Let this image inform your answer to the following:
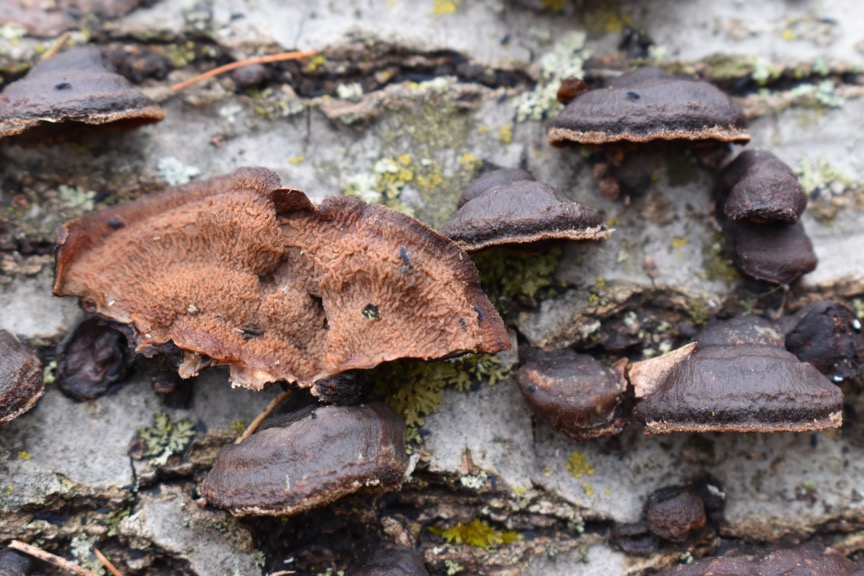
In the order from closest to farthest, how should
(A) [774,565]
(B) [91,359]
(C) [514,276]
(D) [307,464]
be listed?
(D) [307,464]
(A) [774,565]
(B) [91,359]
(C) [514,276]

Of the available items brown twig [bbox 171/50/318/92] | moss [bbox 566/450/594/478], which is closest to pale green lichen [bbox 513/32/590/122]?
brown twig [bbox 171/50/318/92]

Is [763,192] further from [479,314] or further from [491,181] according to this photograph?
[479,314]

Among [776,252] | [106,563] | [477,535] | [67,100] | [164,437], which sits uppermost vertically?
[67,100]

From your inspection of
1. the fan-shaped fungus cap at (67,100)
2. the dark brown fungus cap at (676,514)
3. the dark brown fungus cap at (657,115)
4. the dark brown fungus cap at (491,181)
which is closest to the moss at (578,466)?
the dark brown fungus cap at (676,514)

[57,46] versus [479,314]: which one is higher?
[57,46]

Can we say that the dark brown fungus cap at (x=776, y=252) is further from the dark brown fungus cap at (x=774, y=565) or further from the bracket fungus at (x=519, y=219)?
the dark brown fungus cap at (x=774, y=565)

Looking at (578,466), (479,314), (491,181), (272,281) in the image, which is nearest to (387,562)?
(578,466)

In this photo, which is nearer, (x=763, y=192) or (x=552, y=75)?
(x=763, y=192)
